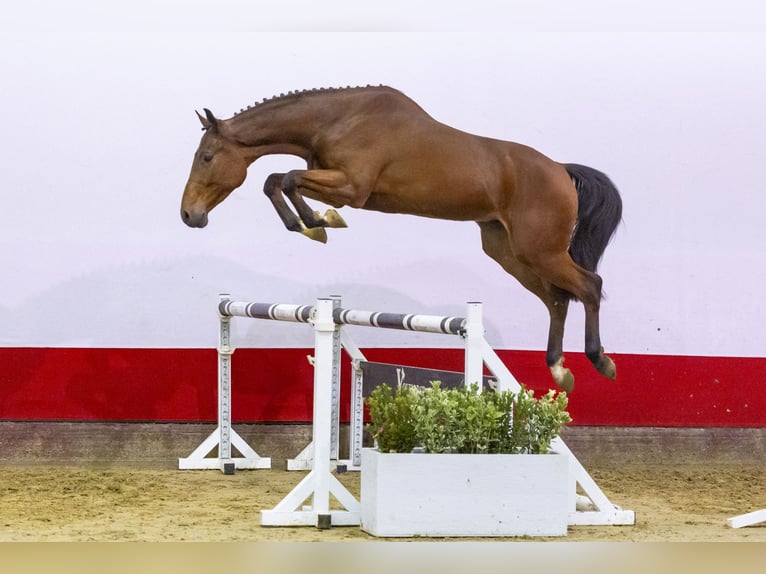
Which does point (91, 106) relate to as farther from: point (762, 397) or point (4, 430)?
point (762, 397)

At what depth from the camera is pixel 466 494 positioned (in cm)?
380

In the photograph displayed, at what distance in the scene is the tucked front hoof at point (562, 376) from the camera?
513 centimetres

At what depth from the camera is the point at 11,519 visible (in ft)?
13.7

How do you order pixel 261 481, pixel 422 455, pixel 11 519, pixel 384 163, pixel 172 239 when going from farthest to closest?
pixel 172 239 → pixel 261 481 → pixel 384 163 → pixel 11 519 → pixel 422 455

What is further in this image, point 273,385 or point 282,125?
point 273,385

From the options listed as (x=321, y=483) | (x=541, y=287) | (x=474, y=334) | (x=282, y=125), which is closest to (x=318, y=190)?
(x=282, y=125)

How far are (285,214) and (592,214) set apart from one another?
58.1 inches

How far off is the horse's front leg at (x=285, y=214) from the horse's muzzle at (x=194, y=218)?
0.31 m

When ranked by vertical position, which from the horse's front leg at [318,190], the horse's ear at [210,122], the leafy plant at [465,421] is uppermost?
the horse's ear at [210,122]

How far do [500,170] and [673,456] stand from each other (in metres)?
2.08

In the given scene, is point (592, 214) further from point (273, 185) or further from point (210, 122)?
point (210, 122)

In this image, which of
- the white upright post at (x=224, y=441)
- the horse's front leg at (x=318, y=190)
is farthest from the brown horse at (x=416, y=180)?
the white upright post at (x=224, y=441)

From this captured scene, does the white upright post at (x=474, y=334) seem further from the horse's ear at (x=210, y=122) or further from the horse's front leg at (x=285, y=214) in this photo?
the horse's ear at (x=210, y=122)

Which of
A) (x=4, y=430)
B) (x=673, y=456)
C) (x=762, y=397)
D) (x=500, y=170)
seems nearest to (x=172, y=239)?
(x=4, y=430)
